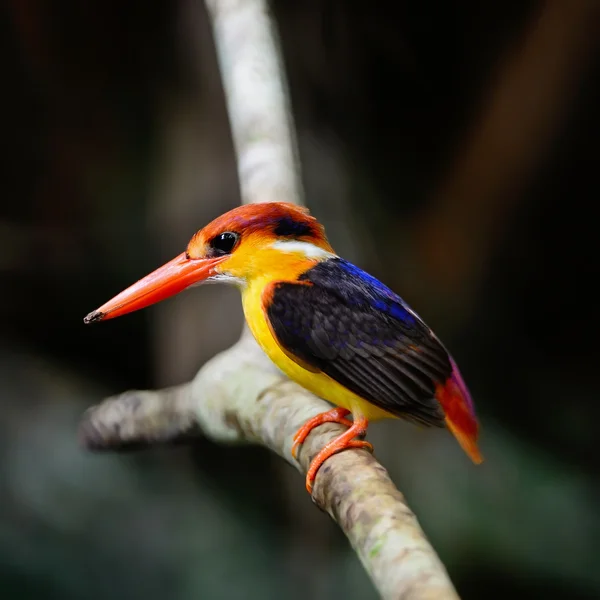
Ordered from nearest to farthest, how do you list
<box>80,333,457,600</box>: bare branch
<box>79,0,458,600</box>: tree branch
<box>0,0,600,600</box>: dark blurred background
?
1. <box>80,333,457,600</box>: bare branch
2. <box>79,0,458,600</box>: tree branch
3. <box>0,0,600,600</box>: dark blurred background

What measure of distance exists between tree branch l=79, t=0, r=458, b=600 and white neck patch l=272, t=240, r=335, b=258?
0.60ft

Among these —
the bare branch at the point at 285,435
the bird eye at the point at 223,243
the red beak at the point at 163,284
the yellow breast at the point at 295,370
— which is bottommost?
the bare branch at the point at 285,435

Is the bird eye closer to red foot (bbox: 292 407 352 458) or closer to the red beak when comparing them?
the red beak

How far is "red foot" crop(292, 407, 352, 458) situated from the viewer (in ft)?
2.52

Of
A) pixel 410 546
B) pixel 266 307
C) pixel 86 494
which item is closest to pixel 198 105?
pixel 266 307

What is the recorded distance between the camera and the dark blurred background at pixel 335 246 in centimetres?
99

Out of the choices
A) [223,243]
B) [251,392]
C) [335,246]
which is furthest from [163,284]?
[335,246]

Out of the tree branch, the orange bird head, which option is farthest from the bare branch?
the orange bird head

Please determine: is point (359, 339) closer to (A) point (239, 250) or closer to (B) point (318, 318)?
(B) point (318, 318)

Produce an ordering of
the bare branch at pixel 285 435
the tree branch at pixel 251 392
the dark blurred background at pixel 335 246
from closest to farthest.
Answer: the bare branch at pixel 285 435, the tree branch at pixel 251 392, the dark blurred background at pixel 335 246

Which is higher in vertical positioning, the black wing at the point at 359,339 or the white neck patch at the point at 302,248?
the white neck patch at the point at 302,248

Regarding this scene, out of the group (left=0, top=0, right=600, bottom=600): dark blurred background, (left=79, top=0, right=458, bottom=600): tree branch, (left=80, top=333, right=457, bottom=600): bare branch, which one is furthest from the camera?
(left=0, top=0, right=600, bottom=600): dark blurred background

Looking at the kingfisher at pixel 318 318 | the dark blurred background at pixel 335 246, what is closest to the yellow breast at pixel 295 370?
the kingfisher at pixel 318 318

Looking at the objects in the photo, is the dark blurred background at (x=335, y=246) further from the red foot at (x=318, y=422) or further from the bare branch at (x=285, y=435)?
the red foot at (x=318, y=422)
